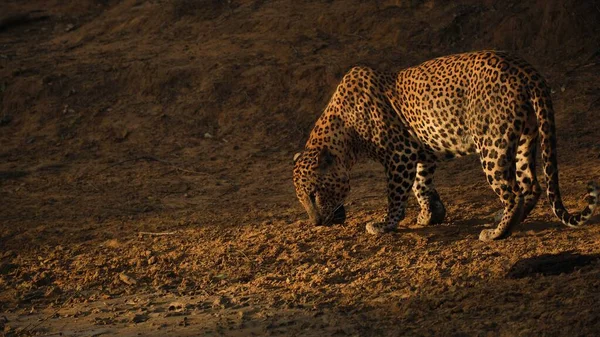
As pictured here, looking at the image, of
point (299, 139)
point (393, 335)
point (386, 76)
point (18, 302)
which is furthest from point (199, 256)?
point (299, 139)

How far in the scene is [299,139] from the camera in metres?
13.4

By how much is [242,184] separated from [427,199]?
3.36 metres

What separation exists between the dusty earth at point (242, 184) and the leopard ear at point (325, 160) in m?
0.63

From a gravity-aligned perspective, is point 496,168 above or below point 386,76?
below

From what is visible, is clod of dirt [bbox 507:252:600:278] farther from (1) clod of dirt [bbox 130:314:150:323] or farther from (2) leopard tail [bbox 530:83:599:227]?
(1) clod of dirt [bbox 130:314:150:323]

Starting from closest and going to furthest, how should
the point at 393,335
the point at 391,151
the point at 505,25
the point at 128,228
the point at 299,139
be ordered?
the point at 393,335, the point at 391,151, the point at 128,228, the point at 299,139, the point at 505,25

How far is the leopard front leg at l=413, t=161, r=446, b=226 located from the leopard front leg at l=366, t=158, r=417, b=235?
0.24 metres

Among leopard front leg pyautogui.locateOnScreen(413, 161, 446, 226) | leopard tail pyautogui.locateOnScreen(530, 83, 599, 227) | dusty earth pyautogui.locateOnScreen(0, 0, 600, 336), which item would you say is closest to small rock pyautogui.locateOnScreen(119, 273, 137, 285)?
dusty earth pyautogui.locateOnScreen(0, 0, 600, 336)

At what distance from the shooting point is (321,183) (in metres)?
9.17

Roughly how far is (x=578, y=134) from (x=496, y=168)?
4.38 meters

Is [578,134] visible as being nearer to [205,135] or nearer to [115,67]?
[205,135]

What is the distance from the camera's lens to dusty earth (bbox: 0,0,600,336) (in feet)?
23.7

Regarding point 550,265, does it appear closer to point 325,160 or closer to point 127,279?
point 325,160

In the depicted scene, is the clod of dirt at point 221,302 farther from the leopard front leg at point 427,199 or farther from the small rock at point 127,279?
the leopard front leg at point 427,199
